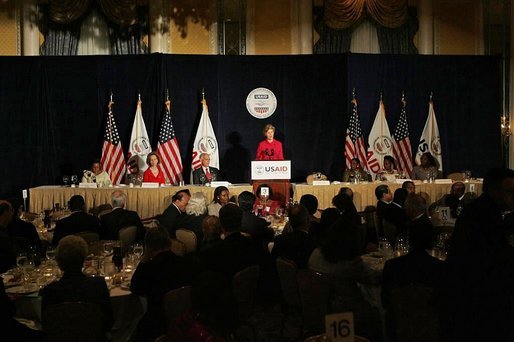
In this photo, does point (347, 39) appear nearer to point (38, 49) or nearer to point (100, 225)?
point (38, 49)

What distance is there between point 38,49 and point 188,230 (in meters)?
9.13

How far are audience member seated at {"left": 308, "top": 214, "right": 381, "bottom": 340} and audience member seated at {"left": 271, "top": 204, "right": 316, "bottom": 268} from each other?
0.61 metres

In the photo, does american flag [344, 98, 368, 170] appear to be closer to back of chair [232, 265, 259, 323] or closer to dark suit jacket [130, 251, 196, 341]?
back of chair [232, 265, 259, 323]

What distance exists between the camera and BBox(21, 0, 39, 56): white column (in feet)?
47.3

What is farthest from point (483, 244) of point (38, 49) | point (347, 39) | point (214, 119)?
point (38, 49)

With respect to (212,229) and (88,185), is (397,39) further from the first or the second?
(212,229)

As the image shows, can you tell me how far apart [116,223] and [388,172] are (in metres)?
6.16

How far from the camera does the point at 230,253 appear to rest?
5.36 metres

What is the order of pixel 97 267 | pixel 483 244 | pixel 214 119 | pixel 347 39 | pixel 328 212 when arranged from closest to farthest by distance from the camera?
1. pixel 483 244
2. pixel 97 267
3. pixel 328 212
4. pixel 214 119
5. pixel 347 39

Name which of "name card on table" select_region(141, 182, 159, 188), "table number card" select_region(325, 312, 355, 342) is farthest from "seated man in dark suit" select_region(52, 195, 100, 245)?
"table number card" select_region(325, 312, 355, 342)

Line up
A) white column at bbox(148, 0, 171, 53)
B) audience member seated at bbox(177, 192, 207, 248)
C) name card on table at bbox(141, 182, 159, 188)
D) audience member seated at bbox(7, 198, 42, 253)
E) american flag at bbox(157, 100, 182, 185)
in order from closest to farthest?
audience member seated at bbox(7, 198, 42, 253) < audience member seated at bbox(177, 192, 207, 248) < name card on table at bbox(141, 182, 159, 188) < american flag at bbox(157, 100, 182, 185) < white column at bbox(148, 0, 171, 53)

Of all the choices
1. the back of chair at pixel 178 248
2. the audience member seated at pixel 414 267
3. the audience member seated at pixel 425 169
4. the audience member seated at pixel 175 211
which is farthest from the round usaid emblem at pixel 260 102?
the audience member seated at pixel 414 267

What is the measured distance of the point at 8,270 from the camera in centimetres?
571

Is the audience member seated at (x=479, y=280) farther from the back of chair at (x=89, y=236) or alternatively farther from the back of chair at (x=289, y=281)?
the back of chair at (x=89, y=236)
